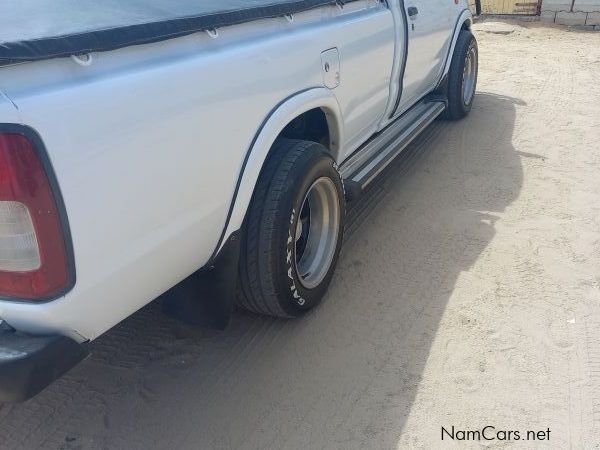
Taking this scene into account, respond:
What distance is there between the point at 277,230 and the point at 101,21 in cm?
116

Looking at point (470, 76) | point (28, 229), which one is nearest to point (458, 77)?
point (470, 76)

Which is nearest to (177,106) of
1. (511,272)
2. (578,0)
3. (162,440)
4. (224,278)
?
(224,278)

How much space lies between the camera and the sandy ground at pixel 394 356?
2584mm

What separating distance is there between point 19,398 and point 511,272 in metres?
2.82

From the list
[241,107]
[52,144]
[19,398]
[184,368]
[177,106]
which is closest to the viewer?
[52,144]

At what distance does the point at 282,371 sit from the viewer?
291cm

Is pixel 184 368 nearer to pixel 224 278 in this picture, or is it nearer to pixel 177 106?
pixel 224 278

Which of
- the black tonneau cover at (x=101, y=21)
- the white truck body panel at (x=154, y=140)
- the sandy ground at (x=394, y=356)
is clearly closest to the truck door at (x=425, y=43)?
the sandy ground at (x=394, y=356)

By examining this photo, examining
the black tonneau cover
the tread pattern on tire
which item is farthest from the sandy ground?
the tread pattern on tire

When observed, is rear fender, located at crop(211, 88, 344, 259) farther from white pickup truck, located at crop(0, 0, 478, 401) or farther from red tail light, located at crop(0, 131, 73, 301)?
red tail light, located at crop(0, 131, 73, 301)

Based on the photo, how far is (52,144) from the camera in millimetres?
1670

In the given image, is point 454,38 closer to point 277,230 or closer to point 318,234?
point 318,234

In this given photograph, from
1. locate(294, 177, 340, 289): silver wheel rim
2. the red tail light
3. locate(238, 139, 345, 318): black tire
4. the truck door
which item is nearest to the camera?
the red tail light

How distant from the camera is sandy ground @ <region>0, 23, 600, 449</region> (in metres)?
2.58
